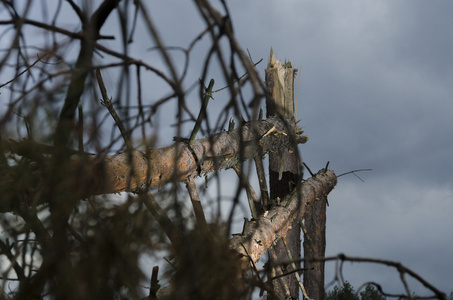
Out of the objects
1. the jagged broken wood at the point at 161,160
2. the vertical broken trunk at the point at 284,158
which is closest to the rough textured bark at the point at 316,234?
the vertical broken trunk at the point at 284,158

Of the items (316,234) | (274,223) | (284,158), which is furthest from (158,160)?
(316,234)

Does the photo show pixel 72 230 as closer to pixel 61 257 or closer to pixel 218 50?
pixel 61 257

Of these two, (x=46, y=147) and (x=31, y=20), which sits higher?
(x=31, y=20)

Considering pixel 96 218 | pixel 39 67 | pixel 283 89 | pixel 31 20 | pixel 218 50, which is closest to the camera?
pixel 218 50

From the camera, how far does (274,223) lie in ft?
12.2

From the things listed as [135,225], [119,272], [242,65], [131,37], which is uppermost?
[131,37]

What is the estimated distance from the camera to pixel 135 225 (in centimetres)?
120

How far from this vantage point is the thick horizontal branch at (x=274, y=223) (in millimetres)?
2926

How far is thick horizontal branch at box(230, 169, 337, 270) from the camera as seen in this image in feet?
9.60

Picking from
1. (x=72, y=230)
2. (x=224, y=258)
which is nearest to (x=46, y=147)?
(x=72, y=230)

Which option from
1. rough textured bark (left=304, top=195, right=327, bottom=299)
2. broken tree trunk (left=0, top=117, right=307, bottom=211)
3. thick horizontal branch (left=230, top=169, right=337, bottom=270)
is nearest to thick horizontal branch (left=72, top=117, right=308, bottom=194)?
broken tree trunk (left=0, top=117, right=307, bottom=211)

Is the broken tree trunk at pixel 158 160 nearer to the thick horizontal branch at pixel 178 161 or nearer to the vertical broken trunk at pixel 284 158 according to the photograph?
the thick horizontal branch at pixel 178 161

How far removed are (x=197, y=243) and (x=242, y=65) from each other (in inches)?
18.3

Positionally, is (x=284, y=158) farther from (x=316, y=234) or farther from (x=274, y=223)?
(x=274, y=223)
